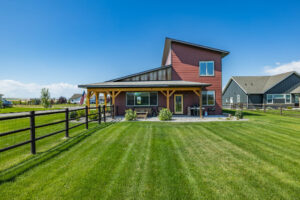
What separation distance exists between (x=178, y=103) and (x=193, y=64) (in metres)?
4.75

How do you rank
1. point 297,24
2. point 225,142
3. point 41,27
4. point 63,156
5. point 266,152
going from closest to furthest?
point 63,156 → point 266,152 → point 225,142 → point 41,27 → point 297,24

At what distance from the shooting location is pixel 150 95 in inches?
555

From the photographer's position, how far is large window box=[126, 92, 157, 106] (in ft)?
46.2

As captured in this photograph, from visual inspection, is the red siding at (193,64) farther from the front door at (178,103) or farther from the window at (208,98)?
the front door at (178,103)

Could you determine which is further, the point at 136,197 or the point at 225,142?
the point at 225,142

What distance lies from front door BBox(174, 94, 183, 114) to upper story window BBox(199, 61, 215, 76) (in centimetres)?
356

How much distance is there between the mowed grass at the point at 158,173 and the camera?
2.32 meters

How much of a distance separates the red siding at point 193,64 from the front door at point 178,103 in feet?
6.97

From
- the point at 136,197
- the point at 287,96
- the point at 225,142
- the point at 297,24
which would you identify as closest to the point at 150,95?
the point at 225,142

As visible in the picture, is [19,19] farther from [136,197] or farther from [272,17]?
[272,17]

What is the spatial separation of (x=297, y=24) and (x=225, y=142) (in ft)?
66.7

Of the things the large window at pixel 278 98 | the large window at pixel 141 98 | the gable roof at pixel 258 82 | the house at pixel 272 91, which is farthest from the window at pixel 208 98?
the large window at pixel 278 98

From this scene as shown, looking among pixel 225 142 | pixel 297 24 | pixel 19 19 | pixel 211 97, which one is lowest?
pixel 225 142

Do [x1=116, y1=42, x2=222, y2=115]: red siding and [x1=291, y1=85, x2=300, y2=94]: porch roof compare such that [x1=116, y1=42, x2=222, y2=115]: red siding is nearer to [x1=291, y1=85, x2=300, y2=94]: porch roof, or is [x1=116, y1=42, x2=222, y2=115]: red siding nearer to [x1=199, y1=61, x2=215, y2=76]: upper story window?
[x1=199, y1=61, x2=215, y2=76]: upper story window
